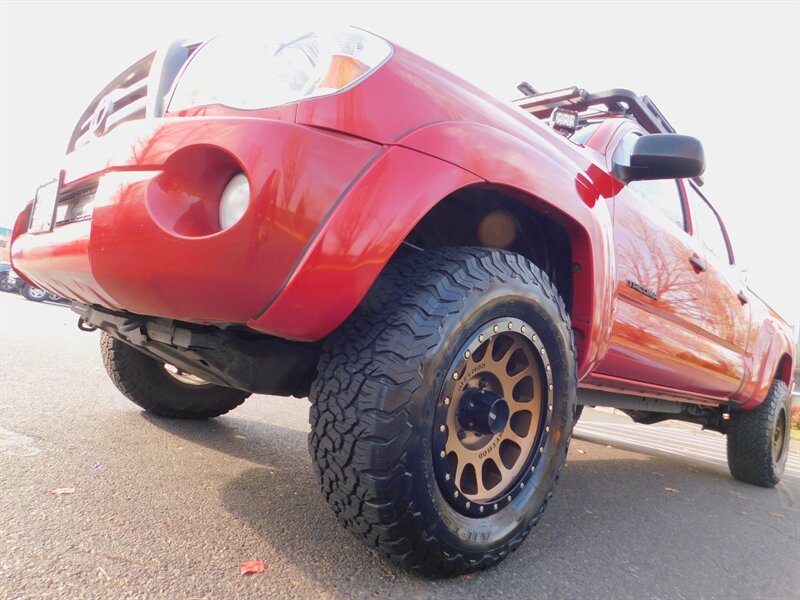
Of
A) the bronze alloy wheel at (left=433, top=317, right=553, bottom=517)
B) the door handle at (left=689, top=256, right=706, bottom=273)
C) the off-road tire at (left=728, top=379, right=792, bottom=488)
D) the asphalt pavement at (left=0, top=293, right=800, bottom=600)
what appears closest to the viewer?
the asphalt pavement at (left=0, top=293, right=800, bottom=600)

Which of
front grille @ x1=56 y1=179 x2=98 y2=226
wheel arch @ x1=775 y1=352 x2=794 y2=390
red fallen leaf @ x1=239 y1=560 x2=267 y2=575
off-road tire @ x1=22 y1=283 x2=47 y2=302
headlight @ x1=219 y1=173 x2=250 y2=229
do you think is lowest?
off-road tire @ x1=22 y1=283 x2=47 y2=302

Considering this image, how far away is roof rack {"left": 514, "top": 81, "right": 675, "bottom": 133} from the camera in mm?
3119

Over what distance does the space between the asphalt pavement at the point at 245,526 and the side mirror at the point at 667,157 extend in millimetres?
1563

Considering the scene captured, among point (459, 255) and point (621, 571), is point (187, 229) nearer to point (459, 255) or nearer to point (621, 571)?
point (459, 255)

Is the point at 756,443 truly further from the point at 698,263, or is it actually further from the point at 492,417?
the point at 492,417

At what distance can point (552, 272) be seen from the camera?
231 centimetres

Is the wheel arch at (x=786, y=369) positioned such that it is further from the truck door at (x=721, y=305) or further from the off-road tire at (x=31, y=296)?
the off-road tire at (x=31, y=296)

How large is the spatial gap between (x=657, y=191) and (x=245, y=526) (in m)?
2.63

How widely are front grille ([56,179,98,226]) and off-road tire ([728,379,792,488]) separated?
15.3 ft

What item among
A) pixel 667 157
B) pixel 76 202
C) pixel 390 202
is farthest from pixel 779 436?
pixel 76 202

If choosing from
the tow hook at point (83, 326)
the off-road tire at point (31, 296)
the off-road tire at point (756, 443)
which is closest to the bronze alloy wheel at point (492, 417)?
the tow hook at point (83, 326)

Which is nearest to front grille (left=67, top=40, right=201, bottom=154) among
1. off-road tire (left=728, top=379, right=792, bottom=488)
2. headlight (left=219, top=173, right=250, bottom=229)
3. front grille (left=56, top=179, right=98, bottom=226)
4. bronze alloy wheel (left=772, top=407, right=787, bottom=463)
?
front grille (left=56, top=179, right=98, bottom=226)

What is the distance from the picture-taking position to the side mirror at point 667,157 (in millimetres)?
2338

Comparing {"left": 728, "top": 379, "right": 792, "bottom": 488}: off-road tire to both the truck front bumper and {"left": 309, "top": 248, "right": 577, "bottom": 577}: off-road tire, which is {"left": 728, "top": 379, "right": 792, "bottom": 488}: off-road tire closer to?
{"left": 309, "top": 248, "right": 577, "bottom": 577}: off-road tire
